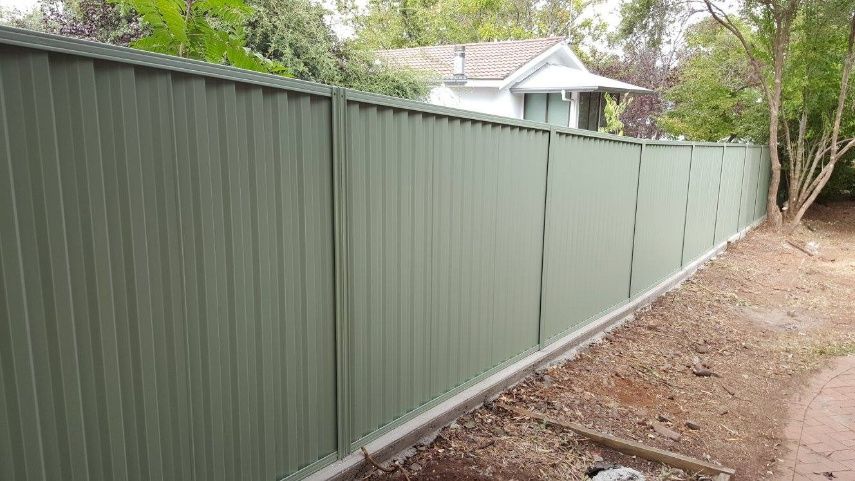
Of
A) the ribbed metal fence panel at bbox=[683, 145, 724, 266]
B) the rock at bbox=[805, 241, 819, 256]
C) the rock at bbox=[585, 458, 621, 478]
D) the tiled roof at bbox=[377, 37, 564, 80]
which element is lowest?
the rock at bbox=[805, 241, 819, 256]

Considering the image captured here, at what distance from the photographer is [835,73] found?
14.2 metres

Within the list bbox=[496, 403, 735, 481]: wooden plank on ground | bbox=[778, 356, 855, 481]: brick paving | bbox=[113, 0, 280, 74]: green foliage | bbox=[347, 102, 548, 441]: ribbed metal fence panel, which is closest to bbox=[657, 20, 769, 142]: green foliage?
bbox=[778, 356, 855, 481]: brick paving

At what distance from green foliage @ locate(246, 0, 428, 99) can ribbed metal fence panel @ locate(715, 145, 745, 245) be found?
658 centimetres

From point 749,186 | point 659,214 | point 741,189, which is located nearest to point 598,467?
point 659,214

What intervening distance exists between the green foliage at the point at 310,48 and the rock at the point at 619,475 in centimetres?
809

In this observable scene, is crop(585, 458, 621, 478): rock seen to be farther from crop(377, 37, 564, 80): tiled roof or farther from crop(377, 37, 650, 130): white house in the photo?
crop(377, 37, 564, 80): tiled roof

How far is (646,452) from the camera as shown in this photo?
11.9ft

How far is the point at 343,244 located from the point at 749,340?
5.42 metres

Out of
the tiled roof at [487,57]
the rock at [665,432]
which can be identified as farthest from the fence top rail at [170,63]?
the tiled roof at [487,57]

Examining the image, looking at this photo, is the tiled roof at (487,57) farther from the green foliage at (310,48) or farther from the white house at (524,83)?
the green foliage at (310,48)

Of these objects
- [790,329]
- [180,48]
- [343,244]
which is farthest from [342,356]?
[790,329]

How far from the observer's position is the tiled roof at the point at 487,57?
62.2ft

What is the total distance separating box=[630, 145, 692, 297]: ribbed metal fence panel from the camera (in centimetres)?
684

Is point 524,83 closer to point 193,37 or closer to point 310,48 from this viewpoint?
point 310,48
